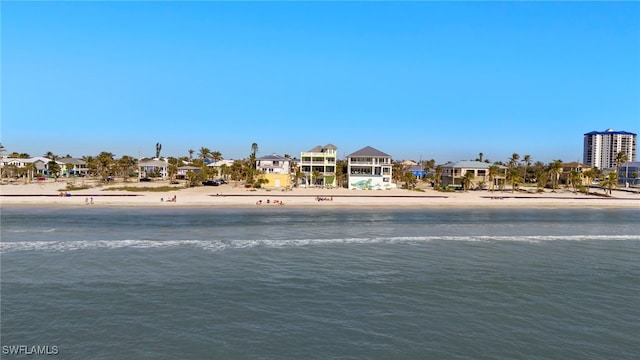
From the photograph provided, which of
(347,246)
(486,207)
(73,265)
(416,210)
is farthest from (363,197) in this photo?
(73,265)

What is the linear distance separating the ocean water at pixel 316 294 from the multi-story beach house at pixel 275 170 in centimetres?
5063

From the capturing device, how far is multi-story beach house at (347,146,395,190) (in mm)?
84625

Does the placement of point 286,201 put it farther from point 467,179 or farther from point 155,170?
point 155,170

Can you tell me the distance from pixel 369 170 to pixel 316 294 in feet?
225

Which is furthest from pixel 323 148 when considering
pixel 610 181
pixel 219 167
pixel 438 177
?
pixel 610 181

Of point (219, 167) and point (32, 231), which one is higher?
point (219, 167)

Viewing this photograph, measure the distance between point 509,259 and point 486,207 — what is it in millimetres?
38292

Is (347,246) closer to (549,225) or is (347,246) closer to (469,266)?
(469,266)

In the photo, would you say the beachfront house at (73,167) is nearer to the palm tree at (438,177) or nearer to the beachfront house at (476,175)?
the palm tree at (438,177)

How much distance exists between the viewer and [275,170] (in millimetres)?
90000

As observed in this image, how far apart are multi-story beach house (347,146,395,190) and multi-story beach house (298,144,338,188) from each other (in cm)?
453

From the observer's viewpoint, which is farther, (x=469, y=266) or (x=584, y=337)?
(x=469, y=266)

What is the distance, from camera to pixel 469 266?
77.5 ft

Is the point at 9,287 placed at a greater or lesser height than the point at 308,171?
lesser
